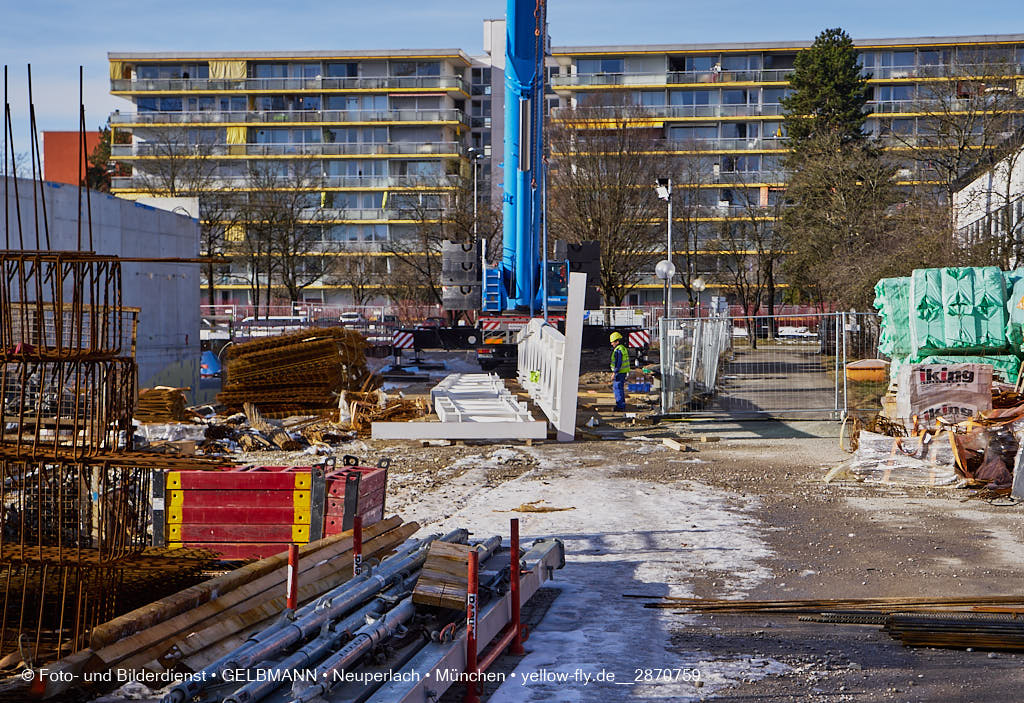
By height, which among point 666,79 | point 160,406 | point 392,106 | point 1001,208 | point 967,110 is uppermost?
point 666,79

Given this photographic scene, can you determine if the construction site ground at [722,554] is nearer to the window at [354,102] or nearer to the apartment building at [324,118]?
the apartment building at [324,118]

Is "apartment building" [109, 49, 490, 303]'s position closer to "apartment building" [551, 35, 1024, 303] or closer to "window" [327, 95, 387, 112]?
"window" [327, 95, 387, 112]

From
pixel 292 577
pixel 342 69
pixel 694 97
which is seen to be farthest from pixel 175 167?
pixel 292 577

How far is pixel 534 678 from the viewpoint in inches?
261

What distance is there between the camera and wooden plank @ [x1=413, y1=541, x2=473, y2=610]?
6.76 m

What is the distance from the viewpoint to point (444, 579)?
6.96 meters

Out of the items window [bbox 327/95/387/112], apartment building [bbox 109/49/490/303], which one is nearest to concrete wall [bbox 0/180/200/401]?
apartment building [bbox 109/49/490/303]

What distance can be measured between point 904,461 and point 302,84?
6792 cm

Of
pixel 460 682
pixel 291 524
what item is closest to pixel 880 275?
pixel 291 524

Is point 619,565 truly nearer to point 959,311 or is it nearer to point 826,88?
point 959,311

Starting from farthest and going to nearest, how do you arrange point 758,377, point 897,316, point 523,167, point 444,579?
point 758,377, point 523,167, point 897,316, point 444,579

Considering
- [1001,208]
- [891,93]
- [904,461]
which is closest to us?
[904,461]

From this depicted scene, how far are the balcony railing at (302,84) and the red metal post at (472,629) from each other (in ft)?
233

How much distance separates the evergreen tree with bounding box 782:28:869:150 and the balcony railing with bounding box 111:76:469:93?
2890cm
